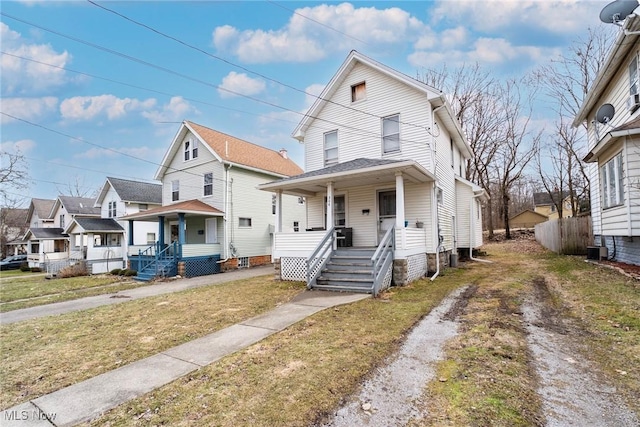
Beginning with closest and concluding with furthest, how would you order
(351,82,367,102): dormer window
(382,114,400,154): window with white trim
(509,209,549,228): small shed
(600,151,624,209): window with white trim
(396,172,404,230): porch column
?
(600,151,624,209): window with white trim, (396,172,404,230): porch column, (382,114,400,154): window with white trim, (351,82,367,102): dormer window, (509,209,549,228): small shed

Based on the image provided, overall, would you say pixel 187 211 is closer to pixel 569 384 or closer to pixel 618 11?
pixel 569 384

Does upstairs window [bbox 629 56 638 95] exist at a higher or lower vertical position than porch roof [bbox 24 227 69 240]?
higher

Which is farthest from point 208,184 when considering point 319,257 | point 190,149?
point 319,257

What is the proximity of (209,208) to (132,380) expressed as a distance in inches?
582

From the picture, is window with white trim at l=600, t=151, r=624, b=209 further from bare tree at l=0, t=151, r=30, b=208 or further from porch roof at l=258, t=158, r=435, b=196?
bare tree at l=0, t=151, r=30, b=208

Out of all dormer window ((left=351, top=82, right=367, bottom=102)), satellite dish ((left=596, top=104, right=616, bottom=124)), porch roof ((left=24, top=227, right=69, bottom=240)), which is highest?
dormer window ((left=351, top=82, right=367, bottom=102))

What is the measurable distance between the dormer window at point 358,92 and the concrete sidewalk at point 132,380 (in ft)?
32.8

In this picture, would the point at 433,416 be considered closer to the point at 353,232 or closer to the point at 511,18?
the point at 353,232

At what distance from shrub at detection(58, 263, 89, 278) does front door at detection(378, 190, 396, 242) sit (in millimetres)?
18965

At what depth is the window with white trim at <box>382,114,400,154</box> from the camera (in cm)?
1221

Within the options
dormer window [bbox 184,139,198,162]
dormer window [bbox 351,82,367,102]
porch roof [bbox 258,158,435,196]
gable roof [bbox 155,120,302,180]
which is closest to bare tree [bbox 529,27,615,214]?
dormer window [bbox 351,82,367,102]

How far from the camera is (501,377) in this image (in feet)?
11.3

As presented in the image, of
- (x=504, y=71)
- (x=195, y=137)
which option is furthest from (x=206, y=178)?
(x=504, y=71)

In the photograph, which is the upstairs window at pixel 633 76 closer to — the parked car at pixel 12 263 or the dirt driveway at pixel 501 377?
the dirt driveway at pixel 501 377
